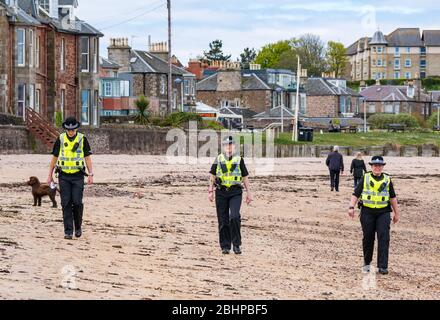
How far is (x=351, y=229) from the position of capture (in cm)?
2628

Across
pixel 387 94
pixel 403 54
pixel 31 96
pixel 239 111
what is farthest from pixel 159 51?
pixel 403 54

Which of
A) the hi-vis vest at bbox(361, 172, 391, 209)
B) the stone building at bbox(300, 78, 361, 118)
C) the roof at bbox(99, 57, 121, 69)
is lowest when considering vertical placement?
the hi-vis vest at bbox(361, 172, 391, 209)

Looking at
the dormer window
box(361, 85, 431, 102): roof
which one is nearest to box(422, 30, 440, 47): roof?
box(361, 85, 431, 102): roof

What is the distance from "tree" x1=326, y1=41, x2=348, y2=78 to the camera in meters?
169

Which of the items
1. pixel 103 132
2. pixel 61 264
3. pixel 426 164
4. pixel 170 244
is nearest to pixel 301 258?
pixel 170 244

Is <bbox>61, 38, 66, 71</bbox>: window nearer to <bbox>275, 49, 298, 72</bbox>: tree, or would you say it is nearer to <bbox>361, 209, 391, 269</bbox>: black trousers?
<bbox>361, 209, 391, 269</bbox>: black trousers

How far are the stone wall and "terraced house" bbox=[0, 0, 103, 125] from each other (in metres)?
3.25

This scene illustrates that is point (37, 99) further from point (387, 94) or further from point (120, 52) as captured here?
point (387, 94)

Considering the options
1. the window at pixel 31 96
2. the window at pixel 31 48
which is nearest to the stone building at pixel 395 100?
the window at pixel 31 96

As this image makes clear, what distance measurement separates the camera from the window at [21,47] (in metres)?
51.5

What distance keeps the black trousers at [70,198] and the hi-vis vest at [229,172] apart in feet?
7.83

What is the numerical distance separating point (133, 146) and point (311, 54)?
103 m

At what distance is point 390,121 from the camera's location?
115m
